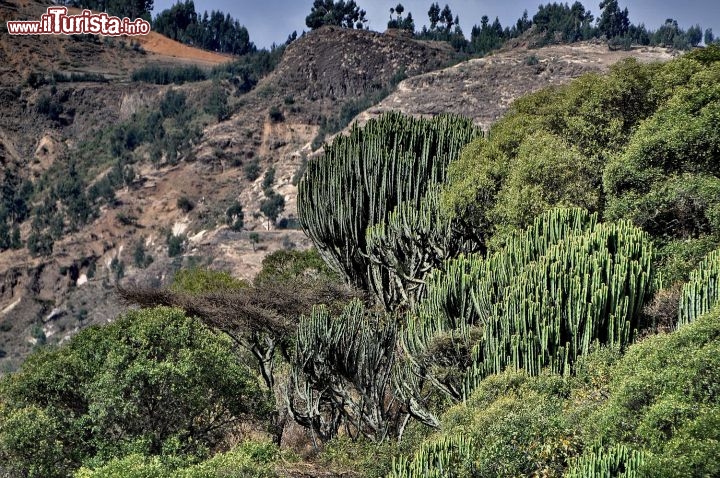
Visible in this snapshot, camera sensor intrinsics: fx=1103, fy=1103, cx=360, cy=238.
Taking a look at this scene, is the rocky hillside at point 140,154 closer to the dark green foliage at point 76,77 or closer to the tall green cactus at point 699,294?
the dark green foliage at point 76,77

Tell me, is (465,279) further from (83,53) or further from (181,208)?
(83,53)

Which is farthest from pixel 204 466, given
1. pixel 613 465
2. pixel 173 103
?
pixel 173 103

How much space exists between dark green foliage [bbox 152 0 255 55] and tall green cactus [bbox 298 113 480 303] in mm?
117078

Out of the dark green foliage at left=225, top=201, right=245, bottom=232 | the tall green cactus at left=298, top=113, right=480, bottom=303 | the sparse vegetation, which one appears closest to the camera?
the sparse vegetation

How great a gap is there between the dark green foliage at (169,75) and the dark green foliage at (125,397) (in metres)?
95.8

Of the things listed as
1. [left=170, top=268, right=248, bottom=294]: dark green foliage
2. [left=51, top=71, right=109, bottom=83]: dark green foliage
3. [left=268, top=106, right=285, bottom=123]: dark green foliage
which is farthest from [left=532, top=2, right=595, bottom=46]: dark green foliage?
[left=170, top=268, right=248, bottom=294]: dark green foliage

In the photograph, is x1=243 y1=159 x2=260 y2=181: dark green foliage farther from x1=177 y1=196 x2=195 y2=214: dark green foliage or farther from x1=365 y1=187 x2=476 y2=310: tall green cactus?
x1=365 y1=187 x2=476 y2=310: tall green cactus

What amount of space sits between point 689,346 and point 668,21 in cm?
11422

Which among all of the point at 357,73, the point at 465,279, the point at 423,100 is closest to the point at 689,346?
the point at 465,279

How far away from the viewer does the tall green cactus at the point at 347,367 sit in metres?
21.9

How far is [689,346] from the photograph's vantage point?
47.6 ft

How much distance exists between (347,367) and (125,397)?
14.6ft

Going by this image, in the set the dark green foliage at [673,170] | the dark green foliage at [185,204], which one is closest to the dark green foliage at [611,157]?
the dark green foliage at [673,170]

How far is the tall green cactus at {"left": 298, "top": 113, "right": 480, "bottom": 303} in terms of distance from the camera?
2908 centimetres
